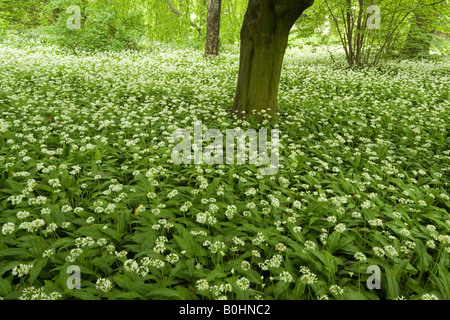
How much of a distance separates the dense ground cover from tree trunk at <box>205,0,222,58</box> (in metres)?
6.96

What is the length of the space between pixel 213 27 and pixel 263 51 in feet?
25.8

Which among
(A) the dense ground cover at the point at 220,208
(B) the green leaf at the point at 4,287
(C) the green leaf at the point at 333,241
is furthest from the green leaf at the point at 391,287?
(B) the green leaf at the point at 4,287

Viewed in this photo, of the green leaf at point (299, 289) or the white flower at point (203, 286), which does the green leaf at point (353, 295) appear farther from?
the white flower at point (203, 286)

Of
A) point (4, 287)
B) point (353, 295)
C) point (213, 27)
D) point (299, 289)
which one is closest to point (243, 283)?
point (299, 289)

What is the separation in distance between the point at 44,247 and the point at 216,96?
5.33 metres

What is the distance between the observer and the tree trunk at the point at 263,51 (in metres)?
4.93

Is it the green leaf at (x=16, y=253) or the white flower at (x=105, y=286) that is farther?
the green leaf at (x=16, y=253)

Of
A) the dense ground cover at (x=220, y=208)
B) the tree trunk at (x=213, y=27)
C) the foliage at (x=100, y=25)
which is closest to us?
the dense ground cover at (x=220, y=208)

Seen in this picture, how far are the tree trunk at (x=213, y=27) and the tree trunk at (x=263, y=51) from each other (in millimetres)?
7350

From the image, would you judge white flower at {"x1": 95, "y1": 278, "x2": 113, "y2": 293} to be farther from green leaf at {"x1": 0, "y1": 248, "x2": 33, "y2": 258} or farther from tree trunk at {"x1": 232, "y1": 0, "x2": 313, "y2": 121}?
tree trunk at {"x1": 232, "y1": 0, "x2": 313, "y2": 121}

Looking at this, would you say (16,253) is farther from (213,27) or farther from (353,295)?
(213,27)

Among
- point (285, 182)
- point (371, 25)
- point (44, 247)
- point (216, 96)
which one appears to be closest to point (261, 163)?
point (285, 182)

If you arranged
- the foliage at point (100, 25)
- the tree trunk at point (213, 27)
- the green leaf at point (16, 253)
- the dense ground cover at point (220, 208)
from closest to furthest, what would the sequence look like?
the dense ground cover at point (220, 208), the green leaf at point (16, 253), the tree trunk at point (213, 27), the foliage at point (100, 25)

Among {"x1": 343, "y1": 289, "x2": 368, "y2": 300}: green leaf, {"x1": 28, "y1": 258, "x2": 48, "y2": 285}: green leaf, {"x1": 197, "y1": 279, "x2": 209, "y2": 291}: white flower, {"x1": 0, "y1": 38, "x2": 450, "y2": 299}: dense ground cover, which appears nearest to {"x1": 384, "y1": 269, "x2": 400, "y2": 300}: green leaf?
{"x1": 0, "y1": 38, "x2": 450, "y2": 299}: dense ground cover
